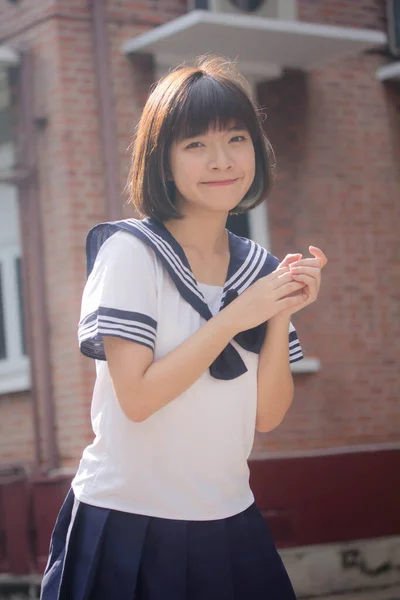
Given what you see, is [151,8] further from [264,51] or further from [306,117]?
[306,117]

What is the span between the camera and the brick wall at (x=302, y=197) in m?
7.52

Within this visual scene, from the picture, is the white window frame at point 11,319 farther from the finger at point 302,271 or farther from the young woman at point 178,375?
the finger at point 302,271

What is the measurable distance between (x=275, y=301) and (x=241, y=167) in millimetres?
306

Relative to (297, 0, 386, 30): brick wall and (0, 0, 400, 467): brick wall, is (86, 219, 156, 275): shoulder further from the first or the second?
(297, 0, 386, 30): brick wall

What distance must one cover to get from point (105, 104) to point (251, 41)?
1049 mm

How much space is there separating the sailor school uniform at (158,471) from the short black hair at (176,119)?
0.34 feet

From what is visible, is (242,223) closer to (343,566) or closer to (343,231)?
(343,231)

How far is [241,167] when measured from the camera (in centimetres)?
242

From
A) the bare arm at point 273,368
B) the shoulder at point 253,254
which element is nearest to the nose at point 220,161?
the shoulder at point 253,254

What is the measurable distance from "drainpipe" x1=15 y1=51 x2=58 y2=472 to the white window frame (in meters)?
0.39

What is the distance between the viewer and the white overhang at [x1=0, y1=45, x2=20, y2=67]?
758 centimetres

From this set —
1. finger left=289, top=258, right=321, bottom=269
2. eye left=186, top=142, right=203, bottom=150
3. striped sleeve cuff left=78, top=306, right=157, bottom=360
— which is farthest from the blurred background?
striped sleeve cuff left=78, top=306, right=157, bottom=360

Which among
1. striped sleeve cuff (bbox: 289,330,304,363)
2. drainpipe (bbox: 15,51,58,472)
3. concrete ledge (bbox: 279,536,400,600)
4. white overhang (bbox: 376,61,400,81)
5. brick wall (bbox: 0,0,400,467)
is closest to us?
striped sleeve cuff (bbox: 289,330,304,363)

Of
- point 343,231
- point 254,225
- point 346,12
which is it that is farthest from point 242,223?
point 346,12
